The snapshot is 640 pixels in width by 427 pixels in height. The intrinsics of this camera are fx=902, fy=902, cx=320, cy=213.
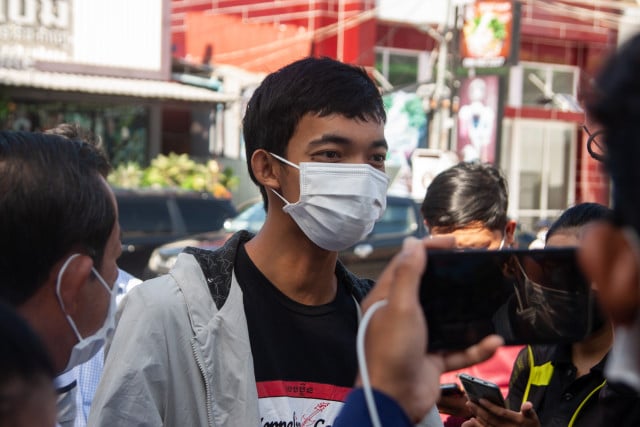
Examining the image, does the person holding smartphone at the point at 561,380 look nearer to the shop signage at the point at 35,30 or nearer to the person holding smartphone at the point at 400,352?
the person holding smartphone at the point at 400,352

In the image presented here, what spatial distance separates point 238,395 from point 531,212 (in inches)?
845

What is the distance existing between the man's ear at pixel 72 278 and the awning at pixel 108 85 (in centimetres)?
1376

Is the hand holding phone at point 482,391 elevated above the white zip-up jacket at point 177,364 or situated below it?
below

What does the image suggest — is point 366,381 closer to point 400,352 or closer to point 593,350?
point 400,352

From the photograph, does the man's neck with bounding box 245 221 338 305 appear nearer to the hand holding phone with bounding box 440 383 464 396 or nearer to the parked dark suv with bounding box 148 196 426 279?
the hand holding phone with bounding box 440 383 464 396

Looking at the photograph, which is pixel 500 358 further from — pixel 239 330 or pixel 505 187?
pixel 239 330

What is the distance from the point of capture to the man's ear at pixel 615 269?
1.04 meters

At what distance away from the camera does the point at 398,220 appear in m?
11.9

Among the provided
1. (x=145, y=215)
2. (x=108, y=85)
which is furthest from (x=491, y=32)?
(x=145, y=215)

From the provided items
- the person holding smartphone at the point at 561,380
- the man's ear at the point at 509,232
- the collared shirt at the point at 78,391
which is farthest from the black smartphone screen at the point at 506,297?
the man's ear at the point at 509,232

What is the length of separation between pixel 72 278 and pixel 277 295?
662 millimetres

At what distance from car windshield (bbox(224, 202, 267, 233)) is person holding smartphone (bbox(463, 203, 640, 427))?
8466 millimetres

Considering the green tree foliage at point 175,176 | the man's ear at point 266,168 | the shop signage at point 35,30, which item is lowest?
the green tree foliage at point 175,176

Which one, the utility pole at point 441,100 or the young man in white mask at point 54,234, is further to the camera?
the utility pole at point 441,100
